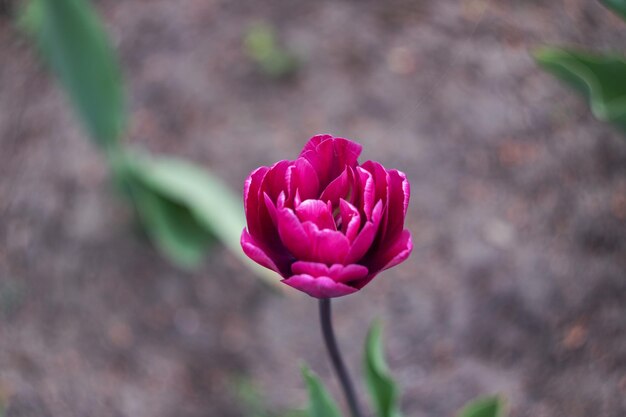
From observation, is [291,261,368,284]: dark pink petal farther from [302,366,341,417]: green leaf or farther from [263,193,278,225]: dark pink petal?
[302,366,341,417]: green leaf

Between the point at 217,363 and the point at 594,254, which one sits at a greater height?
the point at 594,254

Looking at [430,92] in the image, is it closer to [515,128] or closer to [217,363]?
[515,128]

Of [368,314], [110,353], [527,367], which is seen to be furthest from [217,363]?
[527,367]

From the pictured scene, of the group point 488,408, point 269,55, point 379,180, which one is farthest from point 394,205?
point 269,55

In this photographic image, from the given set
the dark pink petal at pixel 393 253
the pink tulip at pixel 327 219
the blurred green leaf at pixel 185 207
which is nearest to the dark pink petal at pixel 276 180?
the pink tulip at pixel 327 219

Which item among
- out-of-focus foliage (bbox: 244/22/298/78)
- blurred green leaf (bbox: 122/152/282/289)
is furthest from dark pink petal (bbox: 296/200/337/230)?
out-of-focus foliage (bbox: 244/22/298/78)
